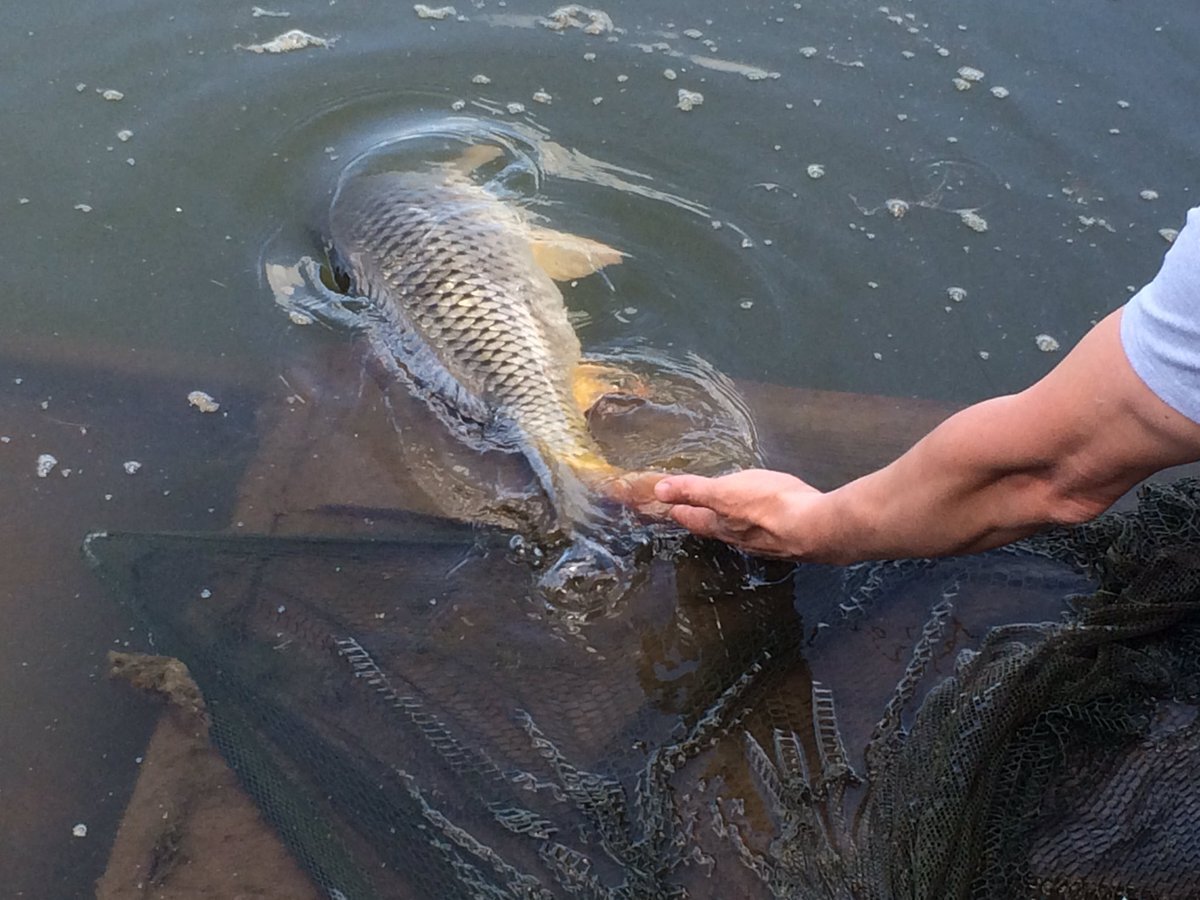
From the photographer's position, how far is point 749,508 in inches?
83.7

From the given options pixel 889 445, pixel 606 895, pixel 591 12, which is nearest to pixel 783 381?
pixel 889 445

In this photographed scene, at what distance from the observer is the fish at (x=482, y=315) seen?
2689mm

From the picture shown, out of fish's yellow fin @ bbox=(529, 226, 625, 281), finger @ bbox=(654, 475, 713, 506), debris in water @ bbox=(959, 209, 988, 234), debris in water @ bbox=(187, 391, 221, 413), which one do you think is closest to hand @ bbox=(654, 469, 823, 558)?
finger @ bbox=(654, 475, 713, 506)

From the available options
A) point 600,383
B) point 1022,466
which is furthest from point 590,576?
point 1022,466

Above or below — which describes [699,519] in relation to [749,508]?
below

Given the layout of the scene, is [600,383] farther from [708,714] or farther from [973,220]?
[973,220]

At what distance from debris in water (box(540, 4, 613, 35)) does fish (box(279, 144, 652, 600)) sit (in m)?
1.05

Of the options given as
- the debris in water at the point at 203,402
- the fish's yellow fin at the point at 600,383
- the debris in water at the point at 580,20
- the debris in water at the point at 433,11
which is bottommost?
the debris in water at the point at 203,402

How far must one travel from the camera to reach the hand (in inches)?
81.7

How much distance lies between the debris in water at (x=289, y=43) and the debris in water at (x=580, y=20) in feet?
2.94

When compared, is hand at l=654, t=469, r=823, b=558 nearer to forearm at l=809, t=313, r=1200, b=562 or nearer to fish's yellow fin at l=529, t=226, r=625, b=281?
forearm at l=809, t=313, r=1200, b=562

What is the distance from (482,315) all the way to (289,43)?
1890 millimetres

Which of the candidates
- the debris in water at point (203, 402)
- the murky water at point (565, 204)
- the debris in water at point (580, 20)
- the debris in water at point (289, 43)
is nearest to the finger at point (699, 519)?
the murky water at point (565, 204)

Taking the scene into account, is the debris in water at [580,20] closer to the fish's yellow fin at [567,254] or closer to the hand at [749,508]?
the fish's yellow fin at [567,254]
